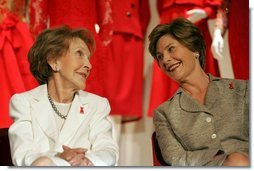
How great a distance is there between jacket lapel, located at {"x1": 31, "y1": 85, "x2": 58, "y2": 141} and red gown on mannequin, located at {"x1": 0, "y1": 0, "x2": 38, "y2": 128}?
3.0 inches

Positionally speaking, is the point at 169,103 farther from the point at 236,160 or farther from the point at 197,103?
the point at 236,160

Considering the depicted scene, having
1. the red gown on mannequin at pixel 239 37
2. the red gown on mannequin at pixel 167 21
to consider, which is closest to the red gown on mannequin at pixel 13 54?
the red gown on mannequin at pixel 167 21

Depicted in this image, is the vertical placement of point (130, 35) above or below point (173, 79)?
above

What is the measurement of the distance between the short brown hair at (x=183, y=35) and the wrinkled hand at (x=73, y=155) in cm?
37

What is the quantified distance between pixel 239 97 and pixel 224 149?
163 mm

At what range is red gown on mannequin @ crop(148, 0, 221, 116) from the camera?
4.58 feet

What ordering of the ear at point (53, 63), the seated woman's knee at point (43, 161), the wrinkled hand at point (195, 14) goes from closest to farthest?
the seated woman's knee at point (43, 161) < the ear at point (53, 63) < the wrinkled hand at point (195, 14)

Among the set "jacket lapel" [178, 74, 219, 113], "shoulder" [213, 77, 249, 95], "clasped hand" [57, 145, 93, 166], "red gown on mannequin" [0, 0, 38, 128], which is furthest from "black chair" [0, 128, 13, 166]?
"shoulder" [213, 77, 249, 95]

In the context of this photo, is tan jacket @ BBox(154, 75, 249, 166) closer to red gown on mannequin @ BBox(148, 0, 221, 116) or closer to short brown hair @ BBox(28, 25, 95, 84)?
red gown on mannequin @ BBox(148, 0, 221, 116)

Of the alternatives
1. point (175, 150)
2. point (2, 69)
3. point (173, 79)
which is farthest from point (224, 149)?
point (2, 69)

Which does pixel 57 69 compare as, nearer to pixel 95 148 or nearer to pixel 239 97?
pixel 95 148

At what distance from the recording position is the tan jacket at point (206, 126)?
4.14ft

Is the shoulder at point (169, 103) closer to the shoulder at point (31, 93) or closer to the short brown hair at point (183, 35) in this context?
the short brown hair at point (183, 35)

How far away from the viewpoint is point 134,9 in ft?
4.79
